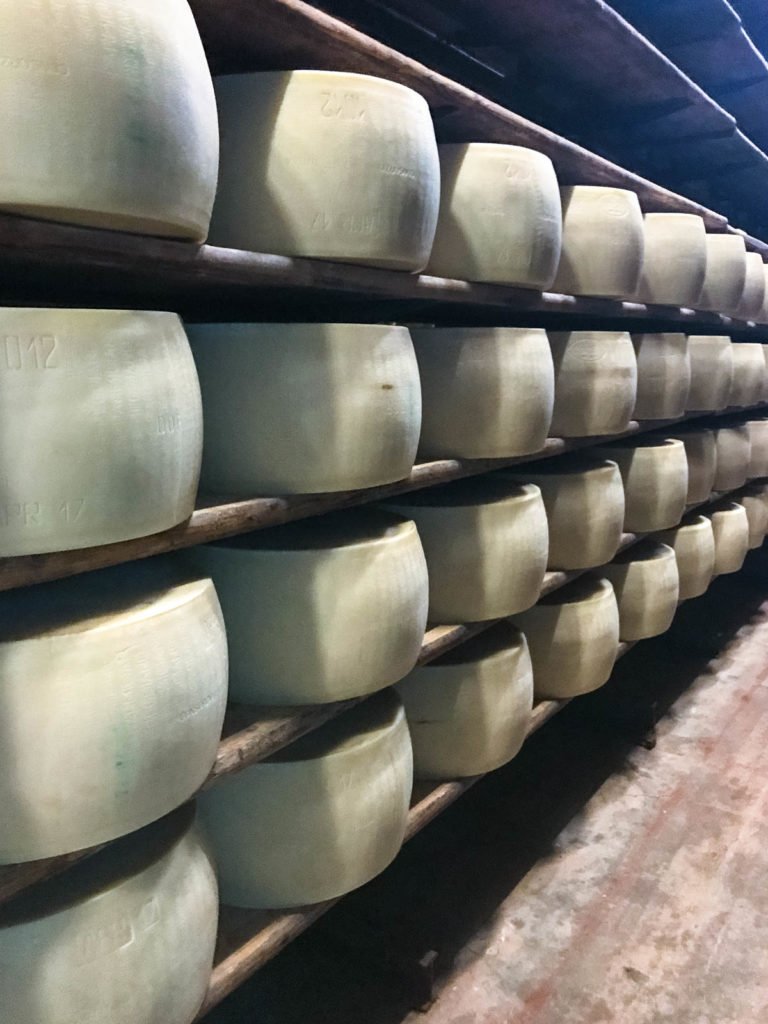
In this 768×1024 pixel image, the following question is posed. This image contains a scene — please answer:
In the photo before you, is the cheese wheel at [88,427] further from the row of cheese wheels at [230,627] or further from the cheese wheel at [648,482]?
the cheese wheel at [648,482]

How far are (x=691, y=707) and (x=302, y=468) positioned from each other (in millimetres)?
1847

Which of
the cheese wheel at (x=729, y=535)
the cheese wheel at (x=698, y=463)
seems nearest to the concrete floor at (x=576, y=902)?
the cheese wheel at (x=729, y=535)

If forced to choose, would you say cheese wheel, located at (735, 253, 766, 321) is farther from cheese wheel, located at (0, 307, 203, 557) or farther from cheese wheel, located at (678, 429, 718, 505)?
cheese wheel, located at (0, 307, 203, 557)

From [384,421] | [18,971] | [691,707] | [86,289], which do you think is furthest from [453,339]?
[691,707]

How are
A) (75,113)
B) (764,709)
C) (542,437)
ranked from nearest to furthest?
(75,113)
(542,437)
(764,709)

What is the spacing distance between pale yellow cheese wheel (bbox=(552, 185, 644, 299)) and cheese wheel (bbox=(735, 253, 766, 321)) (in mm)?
877

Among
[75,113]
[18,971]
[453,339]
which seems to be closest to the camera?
[75,113]

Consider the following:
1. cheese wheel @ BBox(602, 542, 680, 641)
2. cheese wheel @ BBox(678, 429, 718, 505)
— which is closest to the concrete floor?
cheese wheel @ BBox(602, 542, 680, 641)

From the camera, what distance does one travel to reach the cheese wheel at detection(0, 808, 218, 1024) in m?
0.75

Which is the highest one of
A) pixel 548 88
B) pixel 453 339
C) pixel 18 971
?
pixel 548 88

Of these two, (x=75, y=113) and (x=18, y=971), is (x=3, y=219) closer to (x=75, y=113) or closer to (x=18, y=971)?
(x=75, y=113)

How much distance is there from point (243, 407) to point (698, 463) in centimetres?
160

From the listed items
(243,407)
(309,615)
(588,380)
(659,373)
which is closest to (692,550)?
(659,373)

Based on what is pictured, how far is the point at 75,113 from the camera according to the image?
0.64 meters
